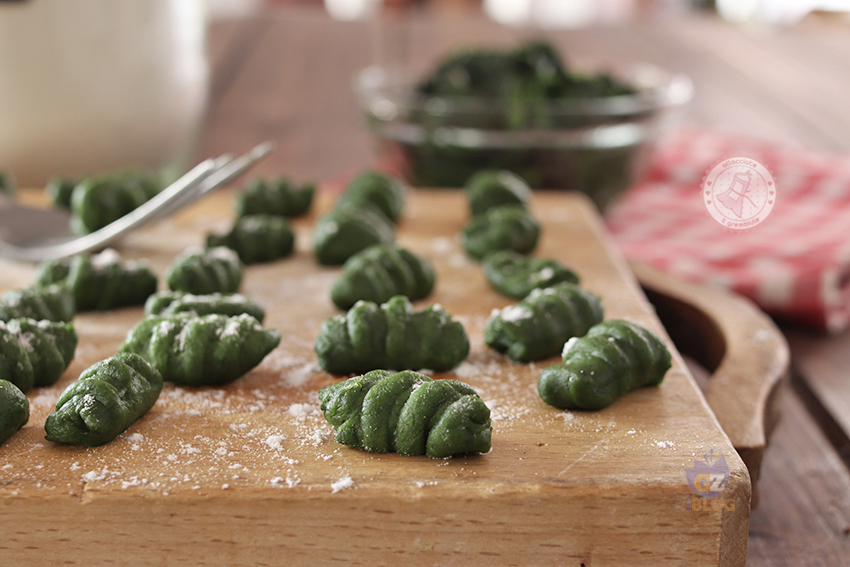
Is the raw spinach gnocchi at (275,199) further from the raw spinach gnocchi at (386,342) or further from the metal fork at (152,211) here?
the raw spinach gnocchi at (386,342)

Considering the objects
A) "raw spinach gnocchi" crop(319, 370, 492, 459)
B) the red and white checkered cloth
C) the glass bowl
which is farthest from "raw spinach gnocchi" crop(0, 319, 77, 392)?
the glass bowl

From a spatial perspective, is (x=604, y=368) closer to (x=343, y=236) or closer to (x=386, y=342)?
(x=386, y=342)

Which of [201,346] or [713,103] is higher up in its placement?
[201,346]

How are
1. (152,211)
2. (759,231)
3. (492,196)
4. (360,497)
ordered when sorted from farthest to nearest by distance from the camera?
1. (759,231)
2. (492,196)
3. (152,211)
4. (360,497)

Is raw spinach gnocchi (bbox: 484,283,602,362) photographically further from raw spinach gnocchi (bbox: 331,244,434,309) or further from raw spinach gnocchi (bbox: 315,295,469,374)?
raw spinach gnocchi (bbox: 331,244,434,309)

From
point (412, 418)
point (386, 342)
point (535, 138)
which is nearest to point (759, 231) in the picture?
point (535, 138)
